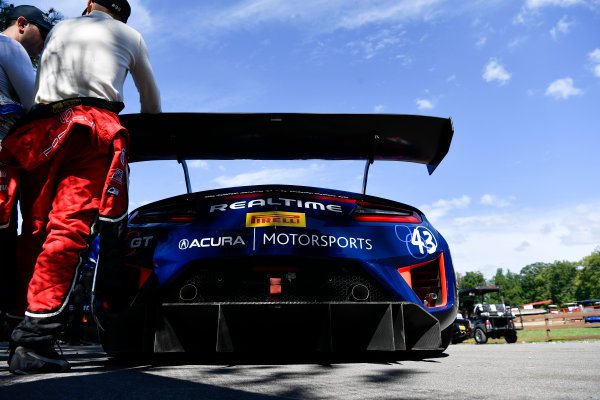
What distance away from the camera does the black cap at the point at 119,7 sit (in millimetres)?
2660

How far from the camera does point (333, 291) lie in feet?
7.99

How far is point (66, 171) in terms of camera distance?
2295 millimetres

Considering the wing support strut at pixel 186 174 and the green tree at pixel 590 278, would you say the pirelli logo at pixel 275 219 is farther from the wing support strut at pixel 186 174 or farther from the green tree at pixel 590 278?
the green tree at pixel 590 278

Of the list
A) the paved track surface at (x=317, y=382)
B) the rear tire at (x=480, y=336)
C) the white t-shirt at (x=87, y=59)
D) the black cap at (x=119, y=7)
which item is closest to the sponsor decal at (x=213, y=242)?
→ the paved track surface at (x=317, y=382)

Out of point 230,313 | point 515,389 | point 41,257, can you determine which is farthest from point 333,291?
point 41,257

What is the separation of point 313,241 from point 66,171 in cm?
131

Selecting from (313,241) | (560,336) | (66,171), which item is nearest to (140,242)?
(66,171)

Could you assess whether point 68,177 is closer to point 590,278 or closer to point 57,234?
point 57,234

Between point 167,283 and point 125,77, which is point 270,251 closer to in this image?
point 167,283

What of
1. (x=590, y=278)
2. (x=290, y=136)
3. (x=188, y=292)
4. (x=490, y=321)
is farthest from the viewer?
(x=590, y=278)

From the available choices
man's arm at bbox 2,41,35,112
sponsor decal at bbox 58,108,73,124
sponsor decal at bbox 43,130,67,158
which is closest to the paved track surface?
sponsor decal at bbox 43,130,67,158

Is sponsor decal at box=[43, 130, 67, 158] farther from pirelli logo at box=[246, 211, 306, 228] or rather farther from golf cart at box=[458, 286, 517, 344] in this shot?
golf cart at box=[458, 286, 517, 344]

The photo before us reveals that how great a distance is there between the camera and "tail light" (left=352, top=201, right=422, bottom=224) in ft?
8.55

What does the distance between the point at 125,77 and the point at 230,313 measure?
1468mm
